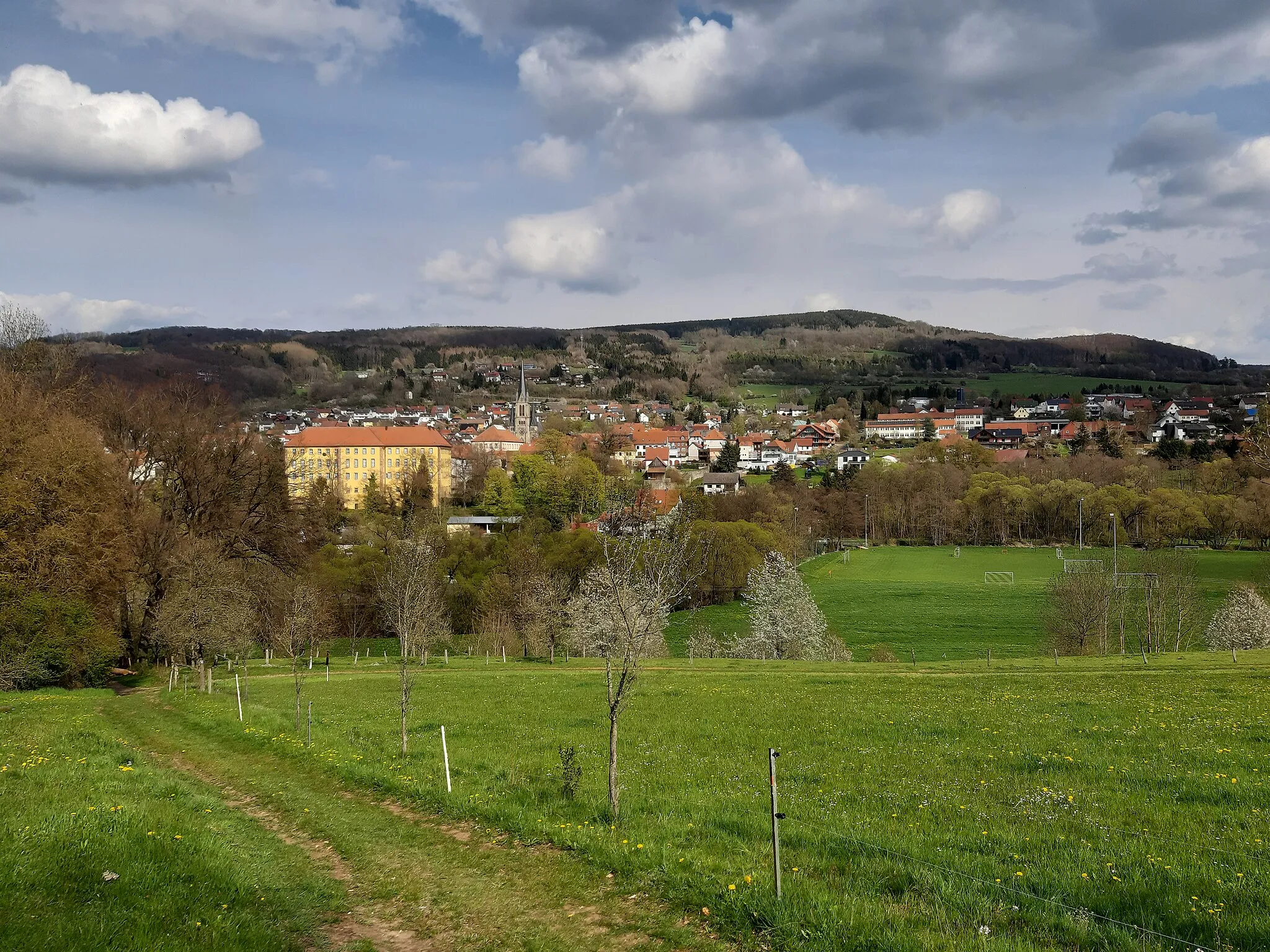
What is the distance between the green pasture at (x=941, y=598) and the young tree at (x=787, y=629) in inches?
213

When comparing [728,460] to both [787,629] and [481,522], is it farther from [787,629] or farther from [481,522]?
[787,629]

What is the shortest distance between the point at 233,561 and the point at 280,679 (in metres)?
8.90

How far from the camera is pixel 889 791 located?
41.8 ft

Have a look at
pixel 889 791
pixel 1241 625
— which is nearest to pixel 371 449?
pixel 1241 625

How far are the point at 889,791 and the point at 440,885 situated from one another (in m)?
7.32

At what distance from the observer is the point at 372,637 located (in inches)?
2790

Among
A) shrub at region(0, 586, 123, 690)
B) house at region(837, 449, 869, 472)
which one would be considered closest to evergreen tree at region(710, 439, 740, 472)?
house at region(837, 449, 869, 472)

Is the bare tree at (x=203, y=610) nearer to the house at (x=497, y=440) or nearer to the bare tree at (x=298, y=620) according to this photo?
the bare tree at (x=298, y=620)

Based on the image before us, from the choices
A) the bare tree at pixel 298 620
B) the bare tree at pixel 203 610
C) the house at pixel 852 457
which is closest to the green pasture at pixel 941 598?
the bare tree at pixel 298 620

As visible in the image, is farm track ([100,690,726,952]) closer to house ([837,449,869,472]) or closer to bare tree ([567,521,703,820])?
bare tree ([567,521,703,820])

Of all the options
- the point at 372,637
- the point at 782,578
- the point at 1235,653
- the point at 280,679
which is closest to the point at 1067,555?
the point at 782,578

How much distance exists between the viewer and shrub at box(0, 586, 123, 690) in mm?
29484

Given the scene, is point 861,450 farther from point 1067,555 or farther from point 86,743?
point 86,743

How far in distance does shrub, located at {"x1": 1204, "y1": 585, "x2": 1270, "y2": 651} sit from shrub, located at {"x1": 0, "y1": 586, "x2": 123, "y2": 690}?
6011 cm
